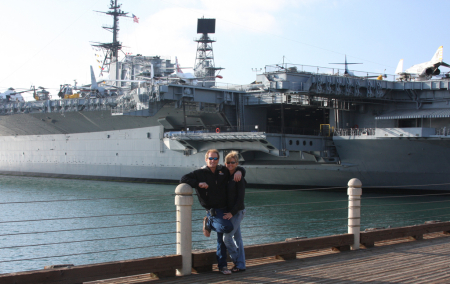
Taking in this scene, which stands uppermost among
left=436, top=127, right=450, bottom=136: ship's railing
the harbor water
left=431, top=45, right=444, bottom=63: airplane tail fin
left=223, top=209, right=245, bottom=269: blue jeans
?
left=431, top=45, right=444, bottom=63: airplane tail fin

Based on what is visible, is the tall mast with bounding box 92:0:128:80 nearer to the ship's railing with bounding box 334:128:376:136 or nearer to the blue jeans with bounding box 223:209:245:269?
the ship's railing with bounding box 334:128:376:136

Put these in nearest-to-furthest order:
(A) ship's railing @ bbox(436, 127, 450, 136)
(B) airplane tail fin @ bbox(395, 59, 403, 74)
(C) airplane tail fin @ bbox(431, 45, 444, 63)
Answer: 1. (A) ship's railing @ bbox(436, 127, 450, 136)
2. (C) airplane tail fin @ bbox(431, 45, 444, 63)
3. (B) airplane tail fin @ bbox(395, 59, 403, 74)

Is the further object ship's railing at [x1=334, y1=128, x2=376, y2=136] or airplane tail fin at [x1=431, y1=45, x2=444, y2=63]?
airplane tail fin at [x1=431, y1=45, x2=444, y2=63]

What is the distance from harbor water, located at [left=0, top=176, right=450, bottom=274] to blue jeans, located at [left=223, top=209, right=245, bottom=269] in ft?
5.58

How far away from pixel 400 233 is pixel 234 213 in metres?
3.19

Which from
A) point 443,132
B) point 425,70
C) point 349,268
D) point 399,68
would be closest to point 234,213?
point 349,268

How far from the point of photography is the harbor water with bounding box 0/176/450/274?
35.9ft

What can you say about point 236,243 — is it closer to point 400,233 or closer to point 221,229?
point 221,229

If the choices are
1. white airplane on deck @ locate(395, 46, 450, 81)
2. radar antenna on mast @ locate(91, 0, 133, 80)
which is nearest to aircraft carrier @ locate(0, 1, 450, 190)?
white airplane on deck @ locate(395, 46, 450, 81)

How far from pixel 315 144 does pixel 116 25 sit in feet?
98.0

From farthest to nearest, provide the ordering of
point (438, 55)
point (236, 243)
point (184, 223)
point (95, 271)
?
1. point (438, 55)
2. point (236, 243)
3. point (184, 223)
4. point (95, 271)

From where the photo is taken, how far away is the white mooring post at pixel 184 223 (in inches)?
191

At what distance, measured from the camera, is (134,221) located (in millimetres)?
15789

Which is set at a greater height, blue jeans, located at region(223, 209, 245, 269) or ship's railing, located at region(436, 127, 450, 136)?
ship's railing, located at region(436, 127, 450, 136)
